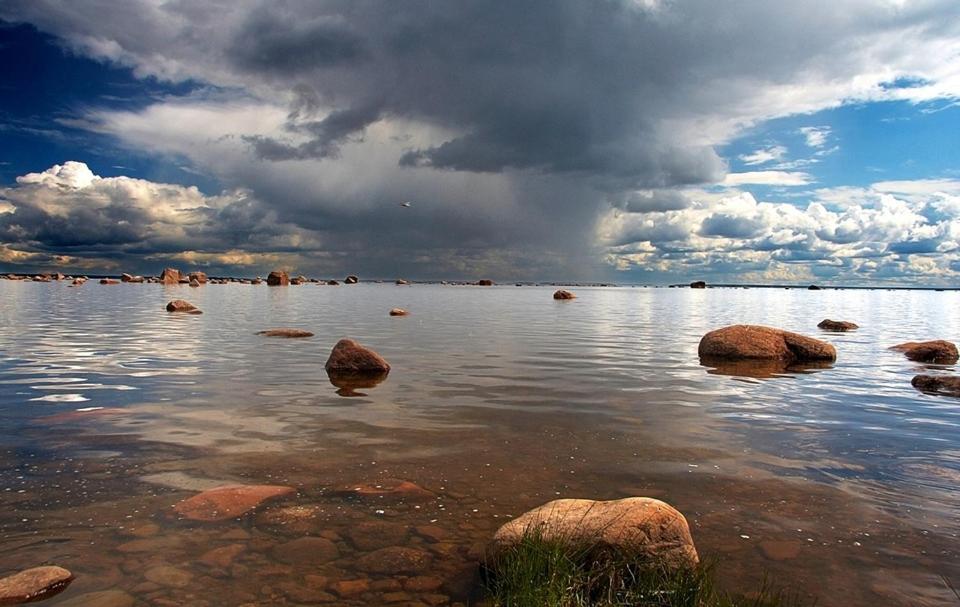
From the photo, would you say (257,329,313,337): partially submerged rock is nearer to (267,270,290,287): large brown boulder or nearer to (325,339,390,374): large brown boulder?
(325,339,390,374): large brown boulder

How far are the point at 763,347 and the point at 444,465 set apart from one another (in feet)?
54.8

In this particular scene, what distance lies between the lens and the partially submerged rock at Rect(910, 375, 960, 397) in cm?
1531

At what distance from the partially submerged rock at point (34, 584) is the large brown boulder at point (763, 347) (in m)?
20.1

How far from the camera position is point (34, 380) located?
1458cm

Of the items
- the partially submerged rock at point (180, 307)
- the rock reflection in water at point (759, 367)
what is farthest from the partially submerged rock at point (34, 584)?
the partially submerged rock at point (180, 307)

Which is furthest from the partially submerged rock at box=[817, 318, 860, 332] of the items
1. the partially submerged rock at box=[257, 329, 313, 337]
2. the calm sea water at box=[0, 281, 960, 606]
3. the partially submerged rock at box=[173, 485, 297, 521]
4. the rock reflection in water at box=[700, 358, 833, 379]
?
the partially submerged rock at box=[173, 485, 297, 521]

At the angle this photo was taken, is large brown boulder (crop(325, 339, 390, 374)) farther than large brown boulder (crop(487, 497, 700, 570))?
Yes

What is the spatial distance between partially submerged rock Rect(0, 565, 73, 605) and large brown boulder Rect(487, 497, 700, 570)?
3.94m

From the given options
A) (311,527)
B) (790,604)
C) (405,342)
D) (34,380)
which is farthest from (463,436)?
(405,342)

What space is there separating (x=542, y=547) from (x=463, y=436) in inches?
206

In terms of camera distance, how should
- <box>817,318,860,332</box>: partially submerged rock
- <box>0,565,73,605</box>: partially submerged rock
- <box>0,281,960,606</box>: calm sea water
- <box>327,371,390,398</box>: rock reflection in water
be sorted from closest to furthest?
<box>0,565,73,605</box>: partially submerged rock < <box>0,281,960,606</box>: calm sea water < <box>327,371,390,398</box>: rock reflection in water < <box>817,318,860,332</box>: partially submerged rock

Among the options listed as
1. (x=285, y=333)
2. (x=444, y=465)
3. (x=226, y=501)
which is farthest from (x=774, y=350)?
(x=285, y=333)

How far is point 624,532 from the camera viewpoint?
18.1 ft

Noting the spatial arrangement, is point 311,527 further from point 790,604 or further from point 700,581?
point 790,604
